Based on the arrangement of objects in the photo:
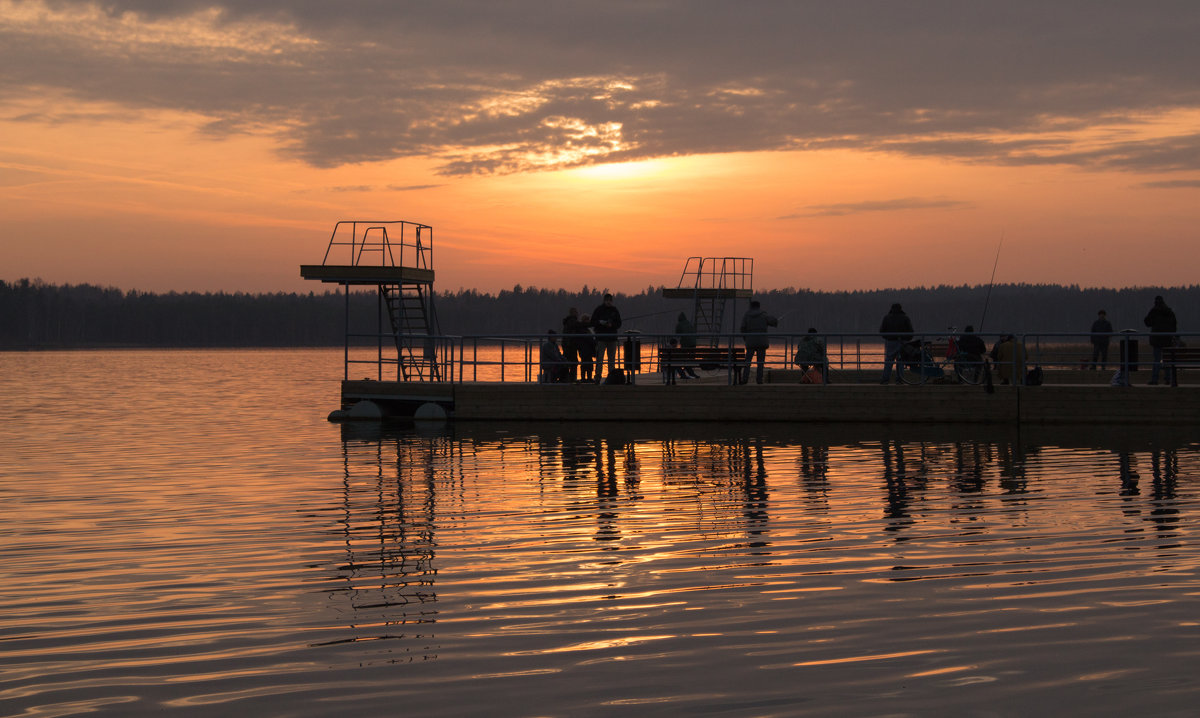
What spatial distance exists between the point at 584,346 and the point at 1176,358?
45.5 feet

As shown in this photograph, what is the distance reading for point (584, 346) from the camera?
28375 millimetres

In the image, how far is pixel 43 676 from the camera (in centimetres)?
639

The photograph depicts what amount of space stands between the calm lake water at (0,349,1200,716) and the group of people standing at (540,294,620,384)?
28.0ft

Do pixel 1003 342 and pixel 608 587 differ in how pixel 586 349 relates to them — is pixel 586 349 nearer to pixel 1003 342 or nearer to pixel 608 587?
pixel 1003 342

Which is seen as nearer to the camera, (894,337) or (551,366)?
(894,337)

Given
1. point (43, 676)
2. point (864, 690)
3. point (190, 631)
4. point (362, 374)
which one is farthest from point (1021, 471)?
point (362, 374)

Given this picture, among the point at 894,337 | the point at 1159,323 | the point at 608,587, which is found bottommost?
the point at 608,587

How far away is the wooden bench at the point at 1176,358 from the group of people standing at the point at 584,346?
40.9 feet

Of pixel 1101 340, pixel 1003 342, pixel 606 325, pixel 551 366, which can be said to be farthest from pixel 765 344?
pixel 1101 340

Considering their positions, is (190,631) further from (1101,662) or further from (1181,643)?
(1181,643)

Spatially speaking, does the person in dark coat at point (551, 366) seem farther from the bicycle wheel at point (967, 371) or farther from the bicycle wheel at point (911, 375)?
the bicycle wheel at point (967, 371)

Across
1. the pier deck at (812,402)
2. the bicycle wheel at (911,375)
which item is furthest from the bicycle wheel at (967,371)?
the bicycle wheel at (911,375)

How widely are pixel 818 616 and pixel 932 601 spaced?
3.32 feet

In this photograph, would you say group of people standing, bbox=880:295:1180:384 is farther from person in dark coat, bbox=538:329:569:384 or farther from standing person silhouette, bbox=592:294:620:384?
person in dark coat, bbox=538:329:569:384
